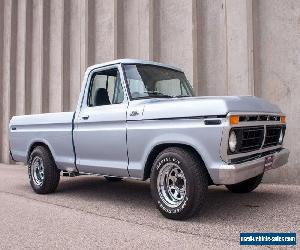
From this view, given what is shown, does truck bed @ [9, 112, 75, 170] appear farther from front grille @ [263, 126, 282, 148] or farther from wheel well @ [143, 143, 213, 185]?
front grille @ [263, 126, 282, 148]

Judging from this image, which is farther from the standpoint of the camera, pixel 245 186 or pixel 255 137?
pixel 245 186

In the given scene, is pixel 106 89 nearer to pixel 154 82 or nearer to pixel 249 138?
pixel 154 82

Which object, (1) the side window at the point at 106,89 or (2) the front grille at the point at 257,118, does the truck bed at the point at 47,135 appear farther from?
(2) the front grille at the point at 257,118

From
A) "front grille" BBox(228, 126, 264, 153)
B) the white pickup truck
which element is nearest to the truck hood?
the white pickup truck

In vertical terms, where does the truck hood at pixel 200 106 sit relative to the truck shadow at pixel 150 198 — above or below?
above

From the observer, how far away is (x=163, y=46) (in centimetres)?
968

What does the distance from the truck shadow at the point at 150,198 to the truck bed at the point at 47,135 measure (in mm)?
793

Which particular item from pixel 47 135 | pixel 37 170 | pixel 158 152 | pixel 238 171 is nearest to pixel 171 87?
pixel 158 152

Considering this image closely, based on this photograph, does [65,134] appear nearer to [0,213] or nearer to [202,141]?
[0,213]

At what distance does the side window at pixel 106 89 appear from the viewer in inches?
217

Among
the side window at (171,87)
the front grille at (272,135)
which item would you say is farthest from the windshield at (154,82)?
the front grille at (272,135)

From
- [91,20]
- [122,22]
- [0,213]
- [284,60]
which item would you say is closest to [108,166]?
[0,213]

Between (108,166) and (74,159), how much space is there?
36.9 inches

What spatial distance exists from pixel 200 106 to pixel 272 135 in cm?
151
